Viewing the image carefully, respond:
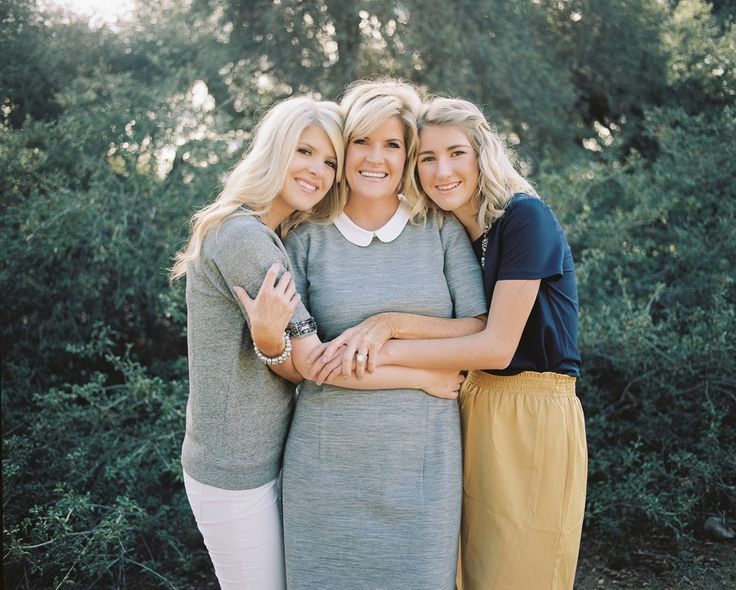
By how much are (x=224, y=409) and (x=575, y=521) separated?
1241 mm

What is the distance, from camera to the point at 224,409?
86.3 inches

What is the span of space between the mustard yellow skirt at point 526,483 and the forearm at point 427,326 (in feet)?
0.87

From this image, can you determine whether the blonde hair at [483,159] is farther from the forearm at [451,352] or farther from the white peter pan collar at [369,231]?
the forearm at [451,352]

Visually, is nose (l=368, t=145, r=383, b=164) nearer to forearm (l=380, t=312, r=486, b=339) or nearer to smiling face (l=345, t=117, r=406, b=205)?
smiling face (l=345, t=117, r=406, b=205)

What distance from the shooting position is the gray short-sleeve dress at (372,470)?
7.16ft

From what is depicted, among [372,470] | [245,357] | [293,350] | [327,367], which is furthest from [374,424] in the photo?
[245,357]

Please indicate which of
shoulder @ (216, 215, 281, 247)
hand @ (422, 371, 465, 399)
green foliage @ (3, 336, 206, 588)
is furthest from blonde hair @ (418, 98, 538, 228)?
green foliage @ (3, 336, 206, 588)

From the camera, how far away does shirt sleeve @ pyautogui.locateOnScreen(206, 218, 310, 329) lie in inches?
82.7

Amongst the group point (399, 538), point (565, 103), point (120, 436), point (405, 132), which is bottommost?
point (120, 436)

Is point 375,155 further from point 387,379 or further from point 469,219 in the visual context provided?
point 387,379

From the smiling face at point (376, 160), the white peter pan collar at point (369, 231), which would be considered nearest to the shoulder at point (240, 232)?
the white peter pan collar at point (369, 231)

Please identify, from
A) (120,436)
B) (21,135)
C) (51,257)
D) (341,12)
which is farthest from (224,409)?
(341,12)

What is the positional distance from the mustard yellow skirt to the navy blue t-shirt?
0.25ft

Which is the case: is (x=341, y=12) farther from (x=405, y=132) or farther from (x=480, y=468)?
(x=480, y=468)
